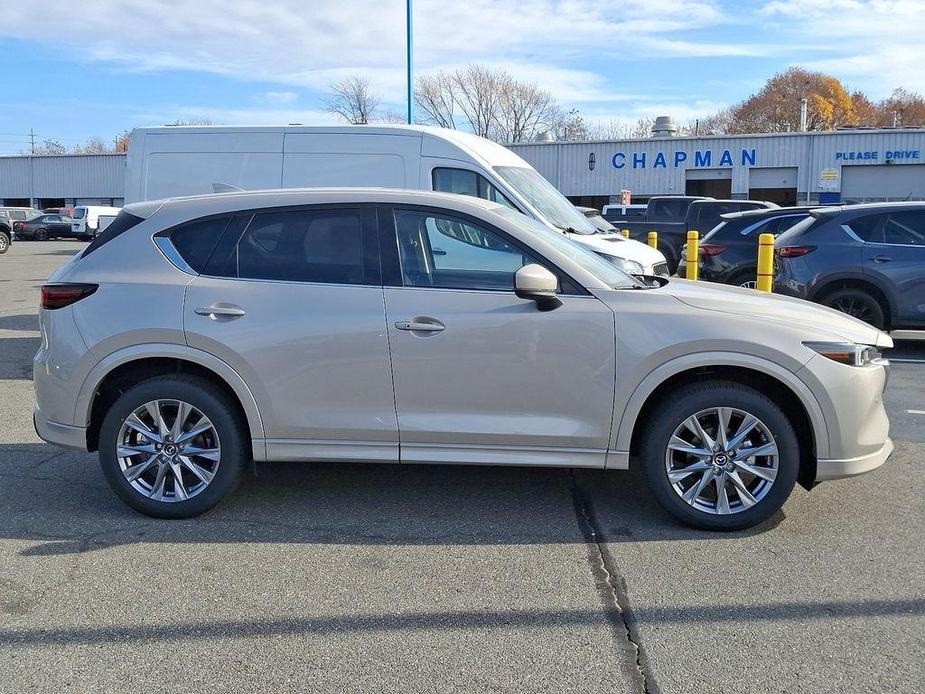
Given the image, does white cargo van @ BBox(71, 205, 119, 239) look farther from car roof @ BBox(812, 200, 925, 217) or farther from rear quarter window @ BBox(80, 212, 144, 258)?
rear quarter window @ BBox(80, 212, 144, 258)

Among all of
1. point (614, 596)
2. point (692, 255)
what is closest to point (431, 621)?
point (614, 596)

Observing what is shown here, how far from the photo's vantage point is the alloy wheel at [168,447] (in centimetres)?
469

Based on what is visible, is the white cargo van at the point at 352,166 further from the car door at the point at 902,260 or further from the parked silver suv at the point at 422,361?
the parked silver suv at the point at 422,361

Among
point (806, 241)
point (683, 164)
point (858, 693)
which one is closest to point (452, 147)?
point (806, 241)

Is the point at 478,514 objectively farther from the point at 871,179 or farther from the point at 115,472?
the point at 871,179

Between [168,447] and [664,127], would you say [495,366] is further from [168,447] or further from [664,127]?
[664,127]

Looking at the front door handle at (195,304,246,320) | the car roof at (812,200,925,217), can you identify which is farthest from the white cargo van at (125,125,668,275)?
the front door handle at (195,304,246,320)

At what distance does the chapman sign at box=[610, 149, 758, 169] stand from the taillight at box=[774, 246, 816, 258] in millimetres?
33380

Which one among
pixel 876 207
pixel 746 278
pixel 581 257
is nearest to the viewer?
pixel 581 257

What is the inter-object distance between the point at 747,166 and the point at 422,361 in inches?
1591

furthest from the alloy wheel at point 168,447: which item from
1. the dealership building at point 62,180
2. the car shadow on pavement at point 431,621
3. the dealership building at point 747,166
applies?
the dealership building at point 62,180

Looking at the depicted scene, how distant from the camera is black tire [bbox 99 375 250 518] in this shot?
466 centimetres

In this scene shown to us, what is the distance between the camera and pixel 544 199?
9258mm

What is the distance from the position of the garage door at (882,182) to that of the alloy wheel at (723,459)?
38831 mm
